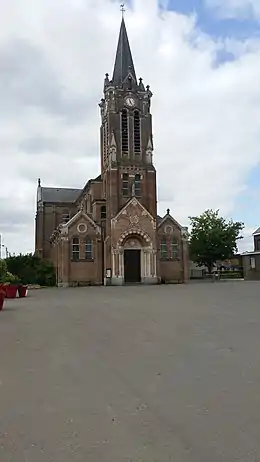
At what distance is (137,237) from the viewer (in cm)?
5194

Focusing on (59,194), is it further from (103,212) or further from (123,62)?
(123,62)

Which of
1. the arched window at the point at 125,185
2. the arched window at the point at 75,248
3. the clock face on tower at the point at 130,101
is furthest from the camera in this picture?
the clock face on tower at the point at 130,101

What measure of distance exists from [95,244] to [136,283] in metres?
6.00

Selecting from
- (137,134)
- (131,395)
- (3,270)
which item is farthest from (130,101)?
(131,395)

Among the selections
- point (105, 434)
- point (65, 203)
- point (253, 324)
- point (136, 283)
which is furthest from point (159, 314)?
point (65, 203)

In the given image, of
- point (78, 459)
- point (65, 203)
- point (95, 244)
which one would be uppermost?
point (65, 203)

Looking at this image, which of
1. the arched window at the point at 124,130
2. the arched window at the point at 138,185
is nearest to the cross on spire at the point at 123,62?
the arched window at the point at 124,130

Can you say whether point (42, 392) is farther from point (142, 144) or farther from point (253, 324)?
point (142, 144)

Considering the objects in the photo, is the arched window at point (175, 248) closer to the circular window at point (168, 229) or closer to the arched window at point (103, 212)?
the circular window at point (168, 229)

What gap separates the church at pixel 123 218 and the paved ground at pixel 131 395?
3908 centimetres

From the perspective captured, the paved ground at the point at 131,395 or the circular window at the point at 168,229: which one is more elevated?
the circular window at the point at 168,229

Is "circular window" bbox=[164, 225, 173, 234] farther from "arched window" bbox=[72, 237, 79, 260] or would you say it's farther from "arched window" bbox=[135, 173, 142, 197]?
"arched window" bbox=[72, 237, 79, 260]

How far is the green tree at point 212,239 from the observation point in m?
63.2

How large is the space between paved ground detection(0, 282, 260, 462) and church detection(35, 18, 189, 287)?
1539 inches
